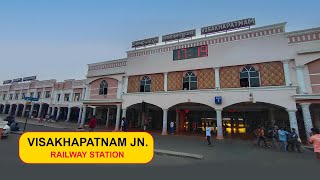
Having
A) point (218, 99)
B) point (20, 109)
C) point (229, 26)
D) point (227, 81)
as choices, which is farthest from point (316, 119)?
point (20, 109)

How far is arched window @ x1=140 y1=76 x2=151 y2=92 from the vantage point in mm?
22250

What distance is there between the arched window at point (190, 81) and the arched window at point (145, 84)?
4.41 metres

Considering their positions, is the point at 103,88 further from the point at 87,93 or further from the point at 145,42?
the point at 145,42

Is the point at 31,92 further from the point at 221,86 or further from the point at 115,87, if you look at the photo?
the point at 221,86

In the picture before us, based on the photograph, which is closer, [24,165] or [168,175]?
[168,175]

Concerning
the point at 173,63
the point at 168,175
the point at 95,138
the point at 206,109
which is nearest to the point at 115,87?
the point at 173,63

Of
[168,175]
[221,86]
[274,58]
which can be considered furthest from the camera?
[221,86]

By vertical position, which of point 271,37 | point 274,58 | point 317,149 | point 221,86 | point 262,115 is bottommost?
point 317,149

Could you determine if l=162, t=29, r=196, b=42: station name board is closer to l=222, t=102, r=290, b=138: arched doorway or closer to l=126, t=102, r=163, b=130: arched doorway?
l=222, t=102, r=290, b=138: arched doorway

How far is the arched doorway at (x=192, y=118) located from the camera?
2372 cm

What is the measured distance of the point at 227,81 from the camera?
18312 millimetres

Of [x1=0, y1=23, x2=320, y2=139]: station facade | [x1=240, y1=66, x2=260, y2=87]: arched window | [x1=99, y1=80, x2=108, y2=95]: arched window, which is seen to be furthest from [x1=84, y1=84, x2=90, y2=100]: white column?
[x1=240, y1=66, x2=260, y2=87]: arched window

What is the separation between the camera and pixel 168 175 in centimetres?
615

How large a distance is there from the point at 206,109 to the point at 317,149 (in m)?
14.5
